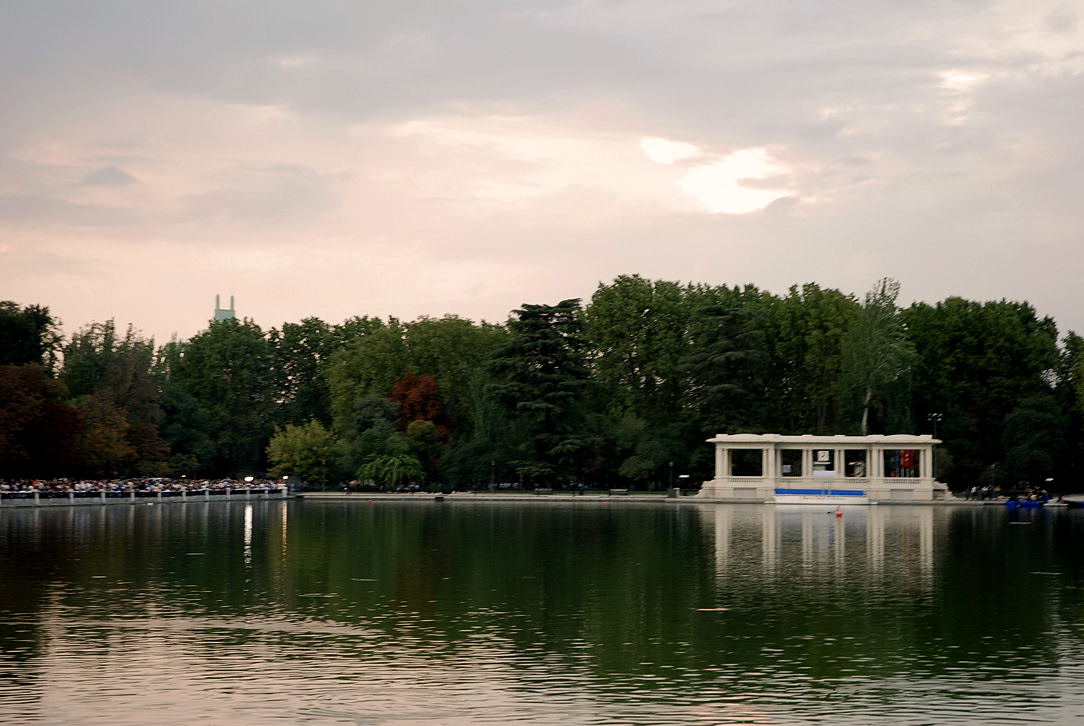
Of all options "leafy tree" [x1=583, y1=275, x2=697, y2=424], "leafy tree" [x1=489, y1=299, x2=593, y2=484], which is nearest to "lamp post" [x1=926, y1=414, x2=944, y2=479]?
"leafy tree" [x1=583, y1=275, x2=697, y2=424]

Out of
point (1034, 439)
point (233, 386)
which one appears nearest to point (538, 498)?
point (1034, 439)

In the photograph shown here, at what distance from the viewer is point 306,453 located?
366ft

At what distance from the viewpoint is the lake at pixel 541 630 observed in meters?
22.2

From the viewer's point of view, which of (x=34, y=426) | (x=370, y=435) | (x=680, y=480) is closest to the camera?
(x=34, y=426)

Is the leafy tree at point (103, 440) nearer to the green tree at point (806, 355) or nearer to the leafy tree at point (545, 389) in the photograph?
the leafy tree at point (545, 389)

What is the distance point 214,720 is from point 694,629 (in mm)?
12824

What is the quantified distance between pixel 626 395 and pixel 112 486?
141 feet

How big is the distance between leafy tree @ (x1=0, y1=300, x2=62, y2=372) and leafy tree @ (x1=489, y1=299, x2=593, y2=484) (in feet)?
121

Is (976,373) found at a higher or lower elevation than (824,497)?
higher

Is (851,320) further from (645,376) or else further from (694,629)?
(694,629)

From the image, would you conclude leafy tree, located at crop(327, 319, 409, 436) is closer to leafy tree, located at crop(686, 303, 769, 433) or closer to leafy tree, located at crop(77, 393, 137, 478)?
leafy tree, located at crop(77, 393, 137, 478)

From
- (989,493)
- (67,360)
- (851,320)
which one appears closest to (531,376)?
(851,320)

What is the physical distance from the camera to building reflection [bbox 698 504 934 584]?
45000 millimetres

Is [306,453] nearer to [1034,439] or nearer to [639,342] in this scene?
[639,342]
